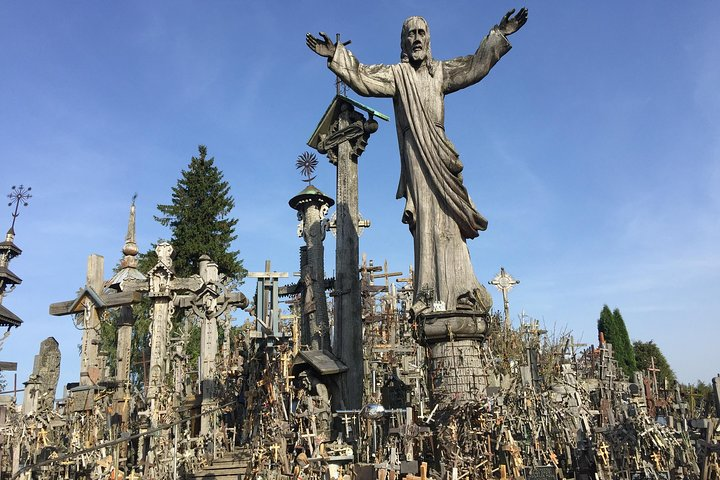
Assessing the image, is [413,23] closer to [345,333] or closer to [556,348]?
[345,333]

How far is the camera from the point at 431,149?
952 cm

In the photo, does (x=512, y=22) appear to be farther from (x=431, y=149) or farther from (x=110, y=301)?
(x=110, y=301)

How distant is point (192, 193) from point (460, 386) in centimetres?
2425

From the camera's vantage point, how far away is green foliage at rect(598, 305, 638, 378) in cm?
3375

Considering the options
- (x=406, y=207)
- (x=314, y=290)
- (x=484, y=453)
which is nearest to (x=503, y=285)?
(x=314, y=290)

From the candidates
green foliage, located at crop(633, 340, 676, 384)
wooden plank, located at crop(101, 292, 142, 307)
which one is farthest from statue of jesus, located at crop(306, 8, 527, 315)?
green foliage, located at crop(633, 340, 676, 384)

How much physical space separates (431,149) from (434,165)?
0.28m

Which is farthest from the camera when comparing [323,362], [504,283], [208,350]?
[504,283]

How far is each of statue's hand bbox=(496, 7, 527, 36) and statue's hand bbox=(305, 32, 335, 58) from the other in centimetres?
281

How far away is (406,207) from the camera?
9.75m

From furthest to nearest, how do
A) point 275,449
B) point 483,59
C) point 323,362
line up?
point 323,362, point 483,59, point 275,449

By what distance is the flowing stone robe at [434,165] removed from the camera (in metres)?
9.10

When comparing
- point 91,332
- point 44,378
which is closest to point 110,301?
point 91,332

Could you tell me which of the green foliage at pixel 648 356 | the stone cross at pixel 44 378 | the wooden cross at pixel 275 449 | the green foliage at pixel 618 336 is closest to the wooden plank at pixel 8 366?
the stone cross at pixel 44 378
